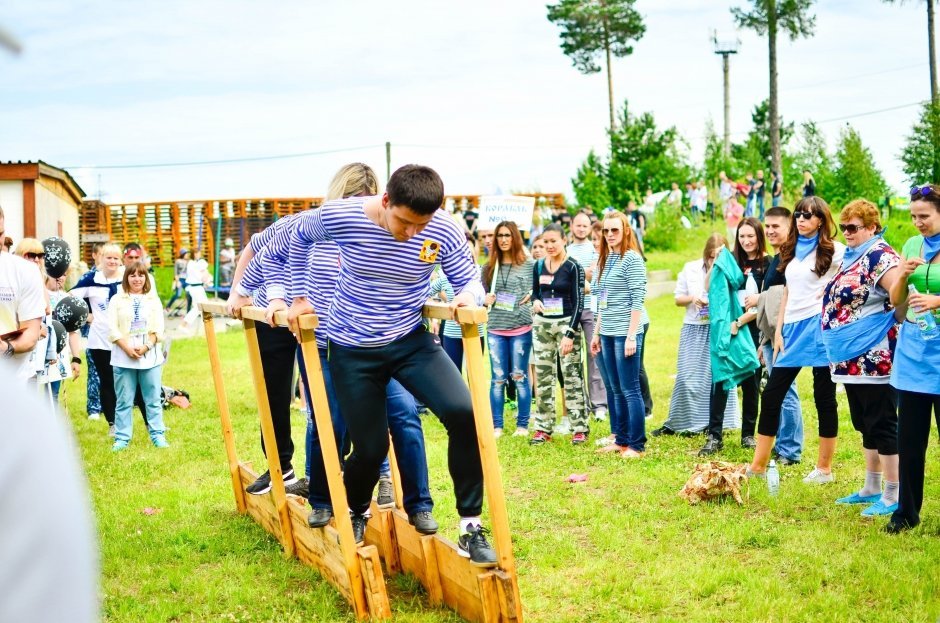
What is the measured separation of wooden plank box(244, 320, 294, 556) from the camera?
630cm

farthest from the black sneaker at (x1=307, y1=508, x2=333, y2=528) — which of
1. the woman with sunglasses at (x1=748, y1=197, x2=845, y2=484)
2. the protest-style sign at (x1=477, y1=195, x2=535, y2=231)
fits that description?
the protest-style sign at (x1=477, y1=195, x2=535, y2=231)

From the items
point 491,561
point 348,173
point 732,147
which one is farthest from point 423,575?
point 732,147

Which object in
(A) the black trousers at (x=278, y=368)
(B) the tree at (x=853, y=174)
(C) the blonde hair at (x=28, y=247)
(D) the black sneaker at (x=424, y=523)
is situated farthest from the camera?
(B) the tree at (x=853, y=174)

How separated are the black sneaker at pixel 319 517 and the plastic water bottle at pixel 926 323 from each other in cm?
362

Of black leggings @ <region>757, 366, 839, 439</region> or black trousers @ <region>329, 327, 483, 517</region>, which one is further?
black leggings @ <region>757, 366, 839, 439</region>

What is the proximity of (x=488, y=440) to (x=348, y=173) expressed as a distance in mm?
1888

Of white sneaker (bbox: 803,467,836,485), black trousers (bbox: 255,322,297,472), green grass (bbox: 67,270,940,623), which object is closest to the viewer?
green grass (bbox: 67,270,940,623)

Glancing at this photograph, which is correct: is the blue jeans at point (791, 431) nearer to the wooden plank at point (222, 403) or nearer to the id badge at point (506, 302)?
the id badge at point (506, 302)

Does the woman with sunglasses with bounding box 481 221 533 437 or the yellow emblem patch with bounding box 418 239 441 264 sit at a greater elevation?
the yellow emblem patch with bounding box 418 239 441 264

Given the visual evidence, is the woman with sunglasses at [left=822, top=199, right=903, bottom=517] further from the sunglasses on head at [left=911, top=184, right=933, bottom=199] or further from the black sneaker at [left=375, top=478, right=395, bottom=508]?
the black sneaker at [left=375, top=478, right=395, bottom=508]

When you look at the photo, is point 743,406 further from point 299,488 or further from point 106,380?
Result: point 106,380

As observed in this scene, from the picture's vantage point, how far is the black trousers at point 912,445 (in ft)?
19.6

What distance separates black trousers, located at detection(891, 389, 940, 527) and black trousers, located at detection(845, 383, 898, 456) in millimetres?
556

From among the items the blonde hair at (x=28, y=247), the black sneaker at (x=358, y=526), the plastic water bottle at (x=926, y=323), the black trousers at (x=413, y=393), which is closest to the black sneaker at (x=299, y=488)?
the black sneaker at (x=358, y=526)
